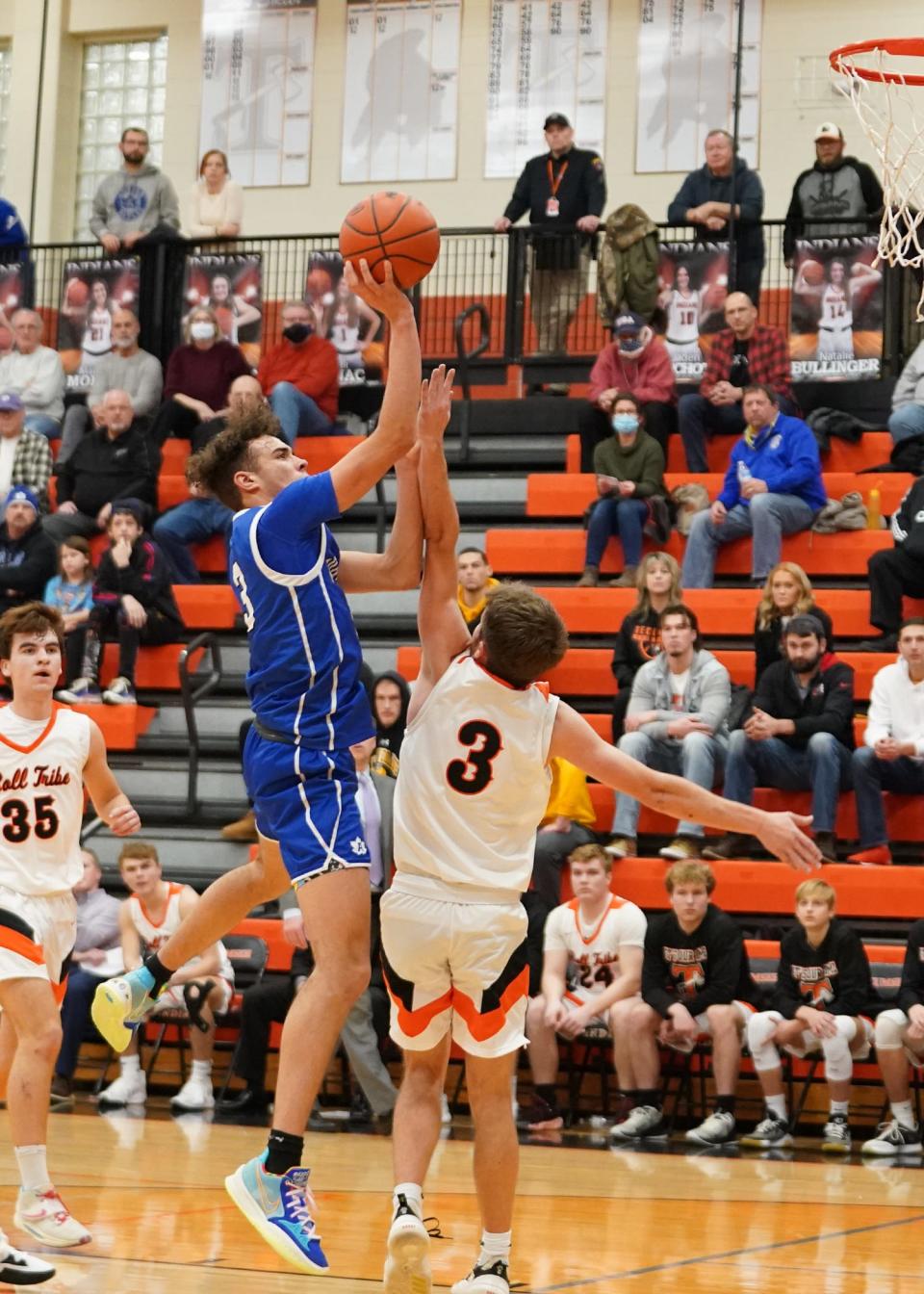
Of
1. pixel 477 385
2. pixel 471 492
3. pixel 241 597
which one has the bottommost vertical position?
pixel 241 597

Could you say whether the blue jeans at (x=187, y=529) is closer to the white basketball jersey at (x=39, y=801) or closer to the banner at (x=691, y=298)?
the banner at (x=691, y=298)

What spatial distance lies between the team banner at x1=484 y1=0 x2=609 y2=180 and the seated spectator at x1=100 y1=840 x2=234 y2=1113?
29.5 ft

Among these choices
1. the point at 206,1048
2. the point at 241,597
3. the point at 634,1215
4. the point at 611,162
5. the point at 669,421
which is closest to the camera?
the point at 241,597

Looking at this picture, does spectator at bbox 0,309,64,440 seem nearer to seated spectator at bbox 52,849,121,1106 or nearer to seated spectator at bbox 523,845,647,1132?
seated spectator at bbox 52,849,121,1106

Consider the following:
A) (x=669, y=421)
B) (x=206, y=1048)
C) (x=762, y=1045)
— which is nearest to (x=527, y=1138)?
(x=762, y=1045)

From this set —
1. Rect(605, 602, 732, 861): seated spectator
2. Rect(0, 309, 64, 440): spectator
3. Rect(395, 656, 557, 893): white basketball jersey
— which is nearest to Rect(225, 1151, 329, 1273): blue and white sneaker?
Rect(395, 656, 557, 893): white basketball jersey

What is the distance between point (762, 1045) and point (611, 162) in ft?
32.0

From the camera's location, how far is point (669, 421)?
1316cm

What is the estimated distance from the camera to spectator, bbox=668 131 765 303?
13.7m

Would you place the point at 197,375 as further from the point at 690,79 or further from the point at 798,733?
the point at 798,733

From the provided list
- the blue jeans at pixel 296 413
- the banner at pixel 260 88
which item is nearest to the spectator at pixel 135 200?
the banner at pixel 260 88

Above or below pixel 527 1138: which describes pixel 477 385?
above

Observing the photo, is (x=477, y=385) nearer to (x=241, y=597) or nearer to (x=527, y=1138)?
(x=527, y=1138)

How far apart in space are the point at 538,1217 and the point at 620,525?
6.29 meters
